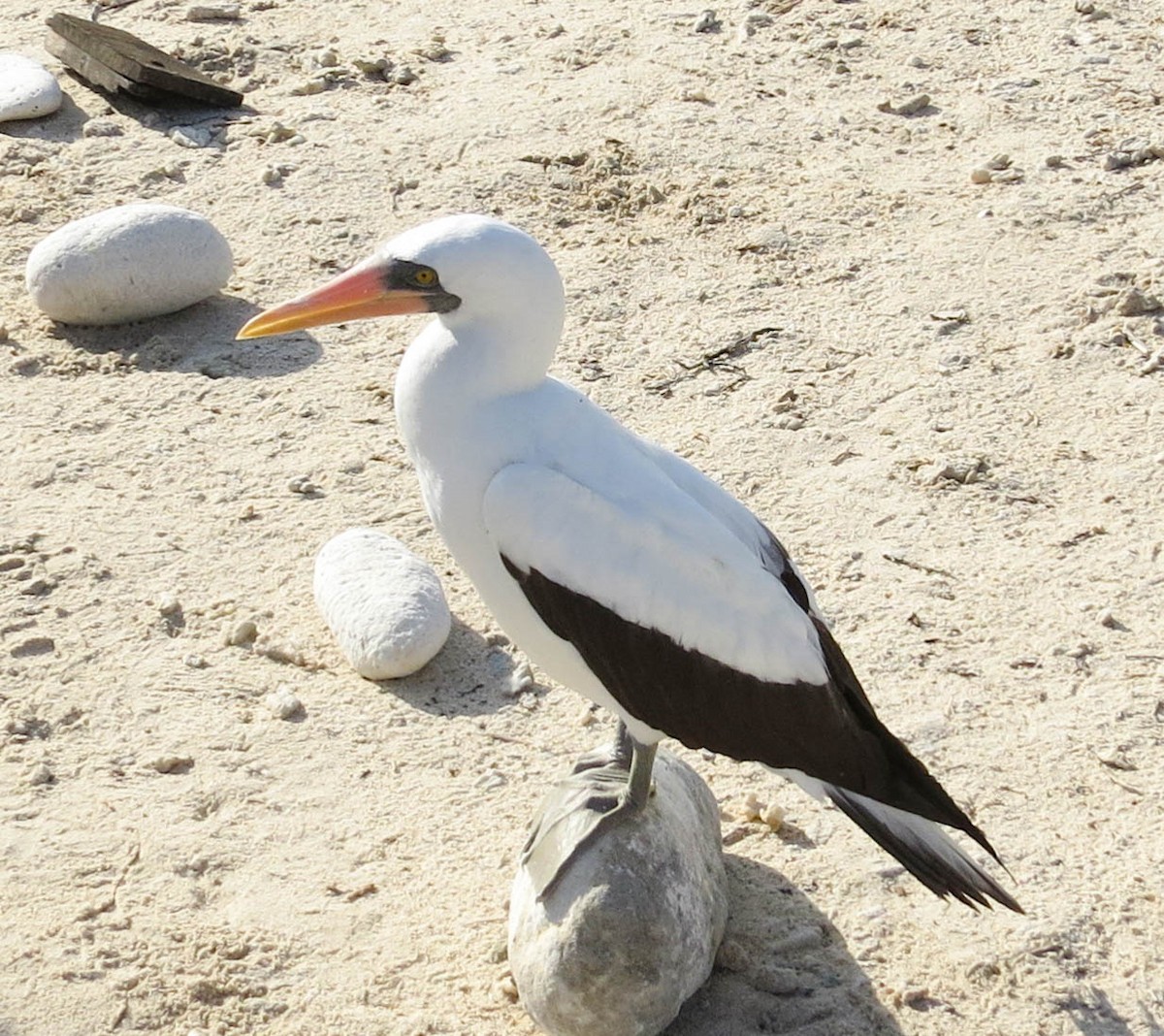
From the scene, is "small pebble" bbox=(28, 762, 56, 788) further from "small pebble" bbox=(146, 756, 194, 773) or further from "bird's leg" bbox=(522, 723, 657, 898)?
"bird's leg" bbox=(522, 723, 657, 898)

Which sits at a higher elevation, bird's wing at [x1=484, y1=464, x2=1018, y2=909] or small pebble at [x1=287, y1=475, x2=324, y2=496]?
bird's wing at [x1=484, y1=464, x2=1018, y2=909]

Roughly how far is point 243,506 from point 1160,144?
4.10 m

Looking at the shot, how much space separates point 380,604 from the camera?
190 inches

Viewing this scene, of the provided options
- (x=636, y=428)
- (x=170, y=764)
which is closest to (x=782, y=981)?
(x=170, y=764)

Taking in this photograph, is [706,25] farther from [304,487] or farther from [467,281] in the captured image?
[467,281]

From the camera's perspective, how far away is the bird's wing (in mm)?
3615

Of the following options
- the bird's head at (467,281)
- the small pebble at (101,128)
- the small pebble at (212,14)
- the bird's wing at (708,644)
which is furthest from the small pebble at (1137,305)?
the small pebble at (212,14)

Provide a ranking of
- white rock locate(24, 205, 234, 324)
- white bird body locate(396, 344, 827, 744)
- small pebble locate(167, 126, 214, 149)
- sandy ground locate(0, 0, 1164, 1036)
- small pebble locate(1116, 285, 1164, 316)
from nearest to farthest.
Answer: white bird body locate(396, 344, 827, 744), sandy ground locate(0, 0, 1164, 1036), small pebble locate(1116, 285, 1164, 316), white rock locate(24, 205, 234, 324), small pebble locate(167, 126, 214, 149)

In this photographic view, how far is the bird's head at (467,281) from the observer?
12.0ft

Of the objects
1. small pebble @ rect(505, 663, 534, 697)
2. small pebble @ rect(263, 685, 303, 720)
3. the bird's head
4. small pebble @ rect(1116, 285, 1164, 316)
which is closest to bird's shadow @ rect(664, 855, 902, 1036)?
small pebble @ rect(505, 663, 534, 697)

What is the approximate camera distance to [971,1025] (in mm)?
3834

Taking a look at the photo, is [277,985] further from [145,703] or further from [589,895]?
[145,703]

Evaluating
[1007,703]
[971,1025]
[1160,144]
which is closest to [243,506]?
[1007,703]

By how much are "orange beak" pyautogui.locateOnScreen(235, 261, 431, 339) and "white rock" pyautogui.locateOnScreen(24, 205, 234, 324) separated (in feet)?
8.22
